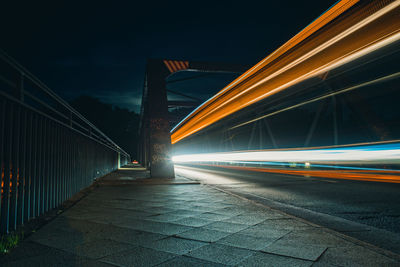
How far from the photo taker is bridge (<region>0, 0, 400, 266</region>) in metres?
2.80

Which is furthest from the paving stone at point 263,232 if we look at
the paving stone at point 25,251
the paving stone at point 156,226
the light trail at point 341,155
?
the light trail at point 341,155

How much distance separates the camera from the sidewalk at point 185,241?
232 centimetres

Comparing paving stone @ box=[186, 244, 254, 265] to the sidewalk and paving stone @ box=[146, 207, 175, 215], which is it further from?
paving stone @ box=[146, 207, 175, 215]

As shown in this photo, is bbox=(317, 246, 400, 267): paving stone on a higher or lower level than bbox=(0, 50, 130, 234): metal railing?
lower

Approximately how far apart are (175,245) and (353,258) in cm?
159

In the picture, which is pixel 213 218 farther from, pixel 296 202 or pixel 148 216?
pixel 296 202

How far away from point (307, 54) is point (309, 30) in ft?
2.65

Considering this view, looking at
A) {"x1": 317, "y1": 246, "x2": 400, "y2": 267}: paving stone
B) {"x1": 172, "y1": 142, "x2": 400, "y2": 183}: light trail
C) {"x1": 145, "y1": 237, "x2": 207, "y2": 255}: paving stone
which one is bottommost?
{"x1": 317, "y1": 246, "x2": 400, "y2": 267}: paving stone

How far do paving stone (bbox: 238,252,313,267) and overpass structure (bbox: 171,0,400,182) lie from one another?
20.2ft

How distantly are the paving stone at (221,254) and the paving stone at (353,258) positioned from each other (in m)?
0.64

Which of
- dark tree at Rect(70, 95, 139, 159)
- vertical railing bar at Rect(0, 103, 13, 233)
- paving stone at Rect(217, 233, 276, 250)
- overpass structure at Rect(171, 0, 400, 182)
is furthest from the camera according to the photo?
dark tree at Rect(70, 95, 139, 159)

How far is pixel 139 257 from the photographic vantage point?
2.42 meters

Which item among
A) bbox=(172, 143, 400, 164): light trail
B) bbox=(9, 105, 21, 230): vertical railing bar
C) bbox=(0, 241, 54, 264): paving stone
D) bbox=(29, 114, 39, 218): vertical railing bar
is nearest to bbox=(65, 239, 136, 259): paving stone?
bbox=(0, 241, 54, 264): paving stone

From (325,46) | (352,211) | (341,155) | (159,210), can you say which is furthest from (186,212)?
(325,46)
